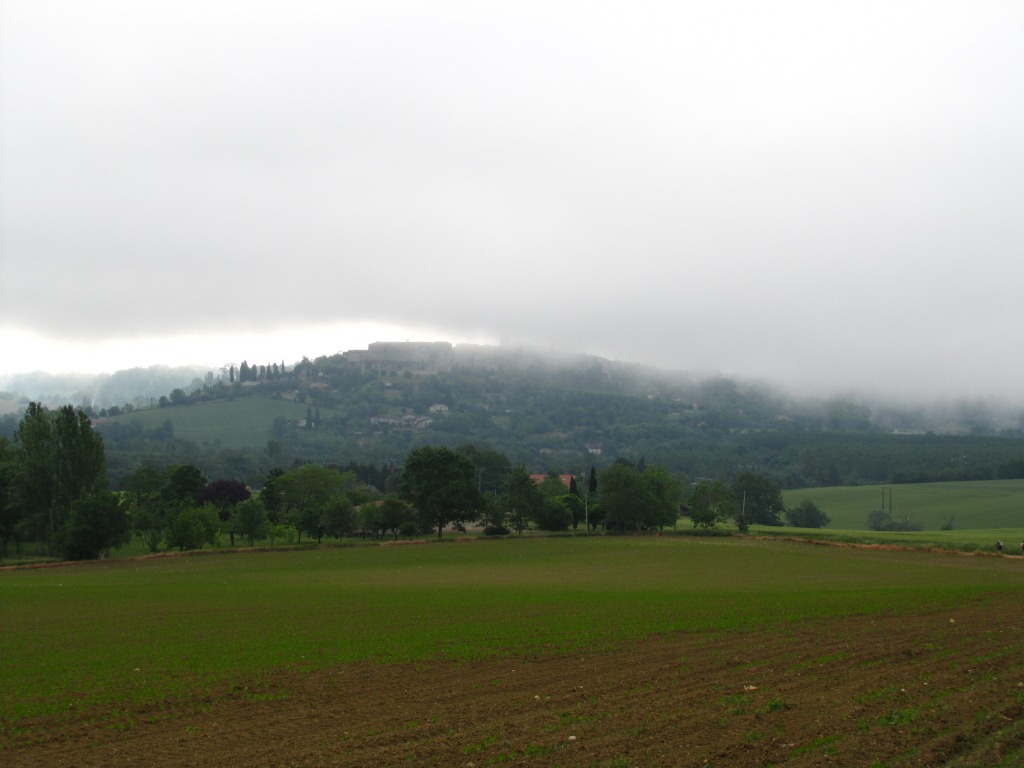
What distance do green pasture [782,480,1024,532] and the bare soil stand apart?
13917cm

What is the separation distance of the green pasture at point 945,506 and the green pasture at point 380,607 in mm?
91828

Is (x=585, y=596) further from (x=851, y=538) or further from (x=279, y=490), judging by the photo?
(x=279, y=490)

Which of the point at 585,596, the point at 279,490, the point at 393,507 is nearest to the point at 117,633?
the point at 585,596

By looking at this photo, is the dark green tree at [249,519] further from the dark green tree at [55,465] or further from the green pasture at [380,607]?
the green pasture at [380,607]

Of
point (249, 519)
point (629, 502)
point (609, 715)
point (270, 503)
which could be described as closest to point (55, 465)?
point (249, 519)

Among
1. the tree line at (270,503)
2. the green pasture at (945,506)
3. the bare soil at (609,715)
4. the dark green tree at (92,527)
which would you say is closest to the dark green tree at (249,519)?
the tree line at (270,503)

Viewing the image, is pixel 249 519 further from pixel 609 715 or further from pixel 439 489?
pixel 609 715

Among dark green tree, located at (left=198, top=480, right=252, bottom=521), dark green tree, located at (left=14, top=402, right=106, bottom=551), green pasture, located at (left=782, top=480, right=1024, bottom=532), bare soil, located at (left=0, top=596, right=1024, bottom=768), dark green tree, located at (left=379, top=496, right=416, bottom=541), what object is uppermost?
dark green tree, located at (left=14, top=402, right=106, bottom=551)

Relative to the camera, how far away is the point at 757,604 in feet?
113

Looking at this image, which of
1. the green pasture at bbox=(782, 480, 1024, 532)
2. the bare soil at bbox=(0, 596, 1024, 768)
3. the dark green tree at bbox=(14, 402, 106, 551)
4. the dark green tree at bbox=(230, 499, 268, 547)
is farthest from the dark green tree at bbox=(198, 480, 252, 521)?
the green pasture at bbox=(782, 480, 1024, 532)

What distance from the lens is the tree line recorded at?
84000mm

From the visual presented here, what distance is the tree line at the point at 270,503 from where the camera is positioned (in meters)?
84.0

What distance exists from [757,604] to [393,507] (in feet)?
248

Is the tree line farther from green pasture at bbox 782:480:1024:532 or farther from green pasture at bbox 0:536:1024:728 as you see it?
green pasture at bbox 782:480:1024:532
